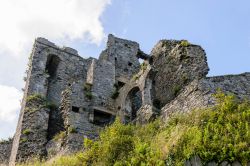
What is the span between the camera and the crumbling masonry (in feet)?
51.1

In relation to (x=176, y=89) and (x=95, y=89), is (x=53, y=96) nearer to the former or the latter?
(x=95, y=89)

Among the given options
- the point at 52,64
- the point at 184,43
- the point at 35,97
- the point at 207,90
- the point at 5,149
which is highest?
the point at 52,64

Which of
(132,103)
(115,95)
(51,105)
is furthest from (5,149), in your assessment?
(132,103)

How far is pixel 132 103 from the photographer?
19.1m

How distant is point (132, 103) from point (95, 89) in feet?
6.38

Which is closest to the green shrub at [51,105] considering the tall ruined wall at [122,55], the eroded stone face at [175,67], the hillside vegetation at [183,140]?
the tall ruined wall at [122,55]

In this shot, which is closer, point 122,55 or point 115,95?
point 115,95

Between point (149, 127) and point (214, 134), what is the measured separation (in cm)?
299

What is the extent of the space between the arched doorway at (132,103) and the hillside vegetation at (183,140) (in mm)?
5837

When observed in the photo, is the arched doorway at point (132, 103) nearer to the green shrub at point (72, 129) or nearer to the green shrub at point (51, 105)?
the green shrub at point (72, 129)

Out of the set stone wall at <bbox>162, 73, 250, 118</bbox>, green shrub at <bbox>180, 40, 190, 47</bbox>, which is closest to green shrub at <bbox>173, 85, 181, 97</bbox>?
green shrub at <bbox>180, 40, 190, 47</bbox>

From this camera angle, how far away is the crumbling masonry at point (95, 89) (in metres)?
15.6

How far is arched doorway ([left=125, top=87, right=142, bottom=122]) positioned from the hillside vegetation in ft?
19.2

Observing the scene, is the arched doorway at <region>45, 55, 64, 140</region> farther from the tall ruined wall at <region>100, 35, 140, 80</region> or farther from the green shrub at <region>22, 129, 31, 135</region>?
the tall ruined wall at <region>100, 35, 140, 80</region>
